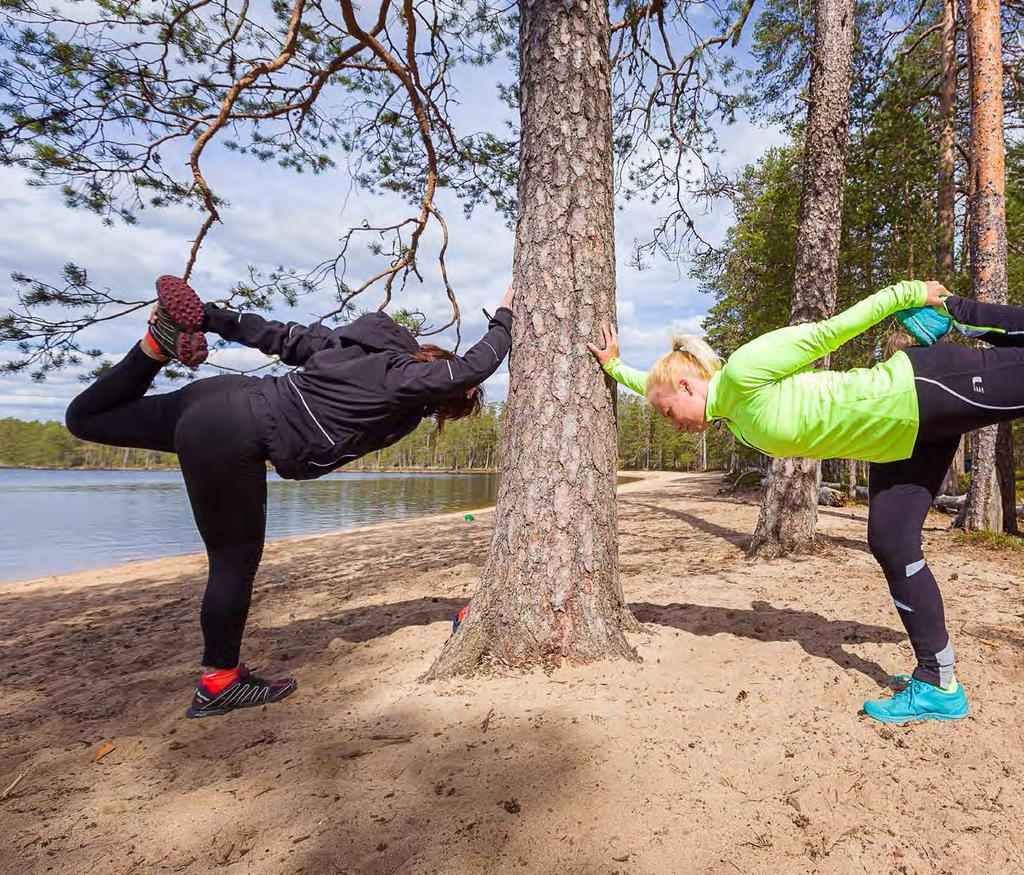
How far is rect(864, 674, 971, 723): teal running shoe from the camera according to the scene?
6.89 feet

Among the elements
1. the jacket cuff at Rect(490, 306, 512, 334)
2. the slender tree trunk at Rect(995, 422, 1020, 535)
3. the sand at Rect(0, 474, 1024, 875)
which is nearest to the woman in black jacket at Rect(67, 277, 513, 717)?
the jacket cuff at Rect(490, 306, 512, 334)

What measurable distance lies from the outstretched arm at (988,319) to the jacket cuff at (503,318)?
193 centimetres

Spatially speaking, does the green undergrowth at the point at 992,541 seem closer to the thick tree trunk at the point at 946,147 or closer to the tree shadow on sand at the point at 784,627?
the tree shadow on sand at the point at 784,627

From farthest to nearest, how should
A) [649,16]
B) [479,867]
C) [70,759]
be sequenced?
[649,16] < [70,759] < [479,867]

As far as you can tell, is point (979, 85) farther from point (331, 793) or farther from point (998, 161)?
point (331, 793)

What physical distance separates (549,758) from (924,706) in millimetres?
1516

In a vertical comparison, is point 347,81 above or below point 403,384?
above

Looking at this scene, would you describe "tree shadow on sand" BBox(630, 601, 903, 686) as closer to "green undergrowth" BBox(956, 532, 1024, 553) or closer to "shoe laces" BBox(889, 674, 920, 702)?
"shoe laces" BBox(889, 674, 920, 702)

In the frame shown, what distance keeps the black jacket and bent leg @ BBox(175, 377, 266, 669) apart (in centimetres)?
10

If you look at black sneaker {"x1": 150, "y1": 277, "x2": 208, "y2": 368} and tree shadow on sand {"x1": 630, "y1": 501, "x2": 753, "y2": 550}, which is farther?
tree shadow on sand {"x1": 630, "y1": 501, "x2": 753, "y2": 550}

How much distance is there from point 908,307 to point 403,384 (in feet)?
7.19

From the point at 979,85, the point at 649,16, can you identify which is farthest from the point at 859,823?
the point at 979,85

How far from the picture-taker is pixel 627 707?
2.22 m

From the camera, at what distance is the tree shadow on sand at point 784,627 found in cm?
271
